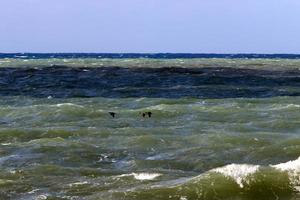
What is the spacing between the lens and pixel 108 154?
1512 cm

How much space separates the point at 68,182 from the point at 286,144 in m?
6.18

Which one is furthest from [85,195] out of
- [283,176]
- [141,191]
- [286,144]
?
[286,144]

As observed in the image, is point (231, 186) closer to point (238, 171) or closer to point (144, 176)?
point (238, 171)

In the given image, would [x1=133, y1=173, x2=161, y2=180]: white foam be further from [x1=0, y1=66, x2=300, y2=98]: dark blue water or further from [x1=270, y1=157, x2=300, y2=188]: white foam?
[x1=0, y1=66, x2=300, y2=98]: dark blue water

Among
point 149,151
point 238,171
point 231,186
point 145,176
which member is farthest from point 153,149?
point 231,186

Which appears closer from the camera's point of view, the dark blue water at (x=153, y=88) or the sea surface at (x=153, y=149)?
the sea surface at (x=153, y=149)

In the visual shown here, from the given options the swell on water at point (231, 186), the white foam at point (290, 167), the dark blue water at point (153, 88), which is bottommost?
the dark blue water at point (153, 88)

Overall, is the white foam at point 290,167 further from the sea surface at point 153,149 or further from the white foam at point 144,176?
the white foam at point 144,176

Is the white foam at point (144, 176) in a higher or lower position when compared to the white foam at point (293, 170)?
lower

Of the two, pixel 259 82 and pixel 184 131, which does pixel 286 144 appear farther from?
pixel 259 82

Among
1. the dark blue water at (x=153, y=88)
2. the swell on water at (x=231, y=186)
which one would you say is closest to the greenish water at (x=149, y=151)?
the swell on water at (x=231, y=186)

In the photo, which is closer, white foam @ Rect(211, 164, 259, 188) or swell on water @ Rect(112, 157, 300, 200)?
swell on water @ Rect(112, 157, 300, 200)

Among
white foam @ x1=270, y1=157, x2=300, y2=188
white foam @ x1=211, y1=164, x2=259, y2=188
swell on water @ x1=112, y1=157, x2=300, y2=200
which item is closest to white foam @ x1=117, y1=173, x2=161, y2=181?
swell on water @ x1=112, y1=157, x2=300, y2=200

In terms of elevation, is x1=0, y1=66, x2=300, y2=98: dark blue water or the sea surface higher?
the sea surface
